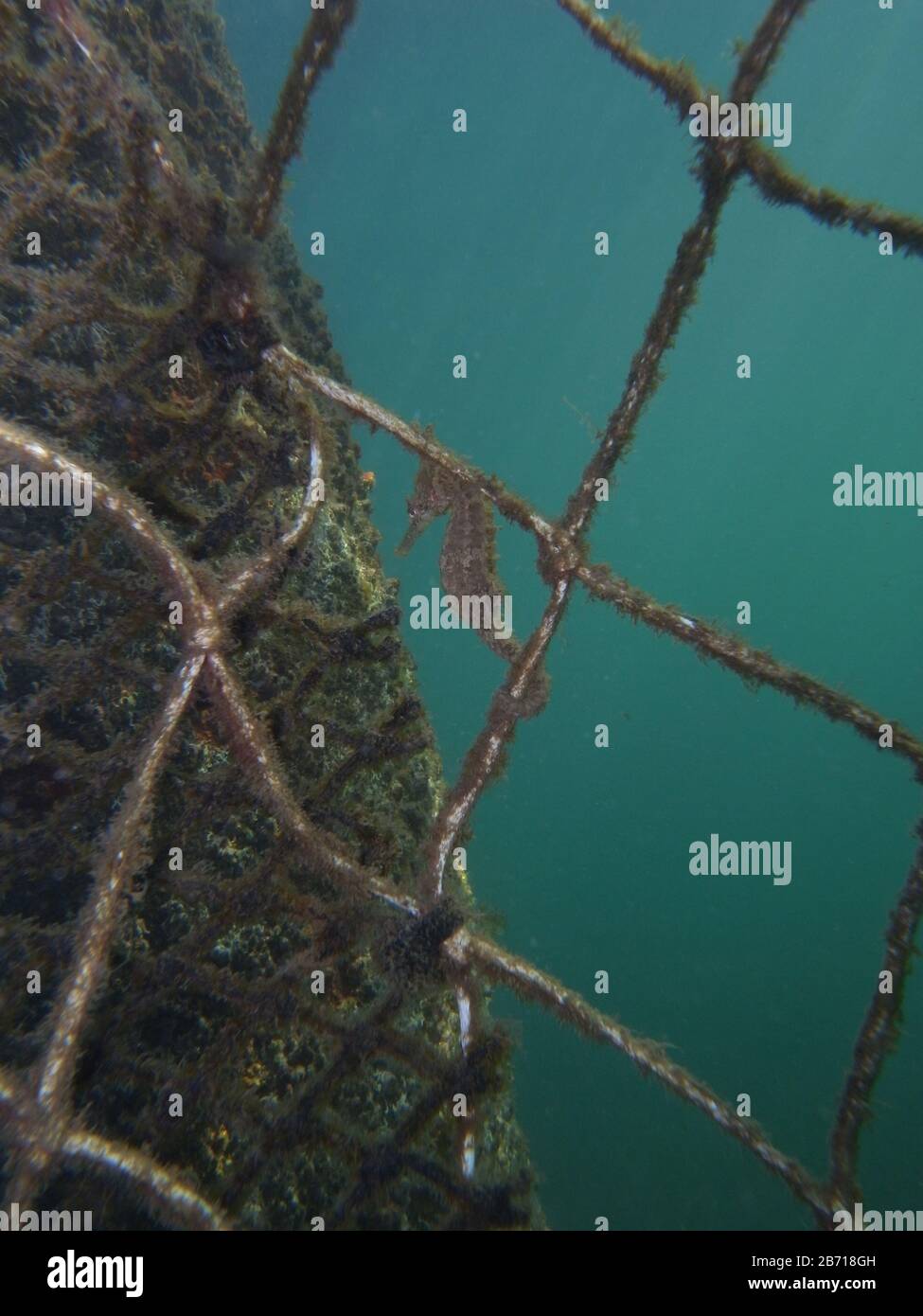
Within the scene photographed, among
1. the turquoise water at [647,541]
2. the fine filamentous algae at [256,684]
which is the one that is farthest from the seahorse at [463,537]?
the turquoise water at [647,541]

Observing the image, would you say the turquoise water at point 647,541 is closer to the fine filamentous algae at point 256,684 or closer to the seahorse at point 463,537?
the fine filamentous algae at point 256,684

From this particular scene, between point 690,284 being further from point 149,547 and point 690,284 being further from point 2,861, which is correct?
point 2,861

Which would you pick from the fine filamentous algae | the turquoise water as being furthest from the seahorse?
the turquoise water

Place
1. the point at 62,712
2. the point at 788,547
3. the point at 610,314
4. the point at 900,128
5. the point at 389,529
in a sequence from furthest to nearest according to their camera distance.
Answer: the point at 788,547 → the point at 610,314 → the point at 900,128 → the point at 389,529 → the point at 62,712

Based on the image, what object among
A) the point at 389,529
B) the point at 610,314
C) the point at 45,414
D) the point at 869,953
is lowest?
the point at 869,953

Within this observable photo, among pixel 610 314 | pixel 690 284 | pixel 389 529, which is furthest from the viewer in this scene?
pixel 610 314

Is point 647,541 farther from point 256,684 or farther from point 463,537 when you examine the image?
point 256,684

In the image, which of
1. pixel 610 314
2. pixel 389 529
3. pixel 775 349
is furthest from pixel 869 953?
pixel 775 349

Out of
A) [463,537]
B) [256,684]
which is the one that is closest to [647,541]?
[463,537]
